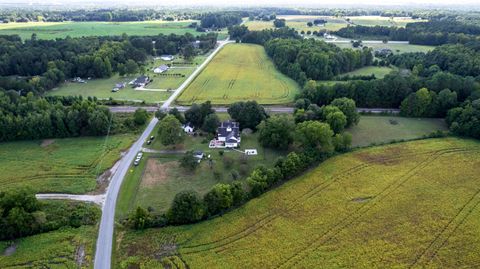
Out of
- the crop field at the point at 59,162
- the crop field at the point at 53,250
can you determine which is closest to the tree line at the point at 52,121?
the crop field at the point at 59,162

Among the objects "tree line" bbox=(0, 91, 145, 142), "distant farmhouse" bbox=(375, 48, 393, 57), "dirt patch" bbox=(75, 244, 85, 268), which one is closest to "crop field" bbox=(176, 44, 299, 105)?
"tree line" bbox=(0, 91, 145, 142)

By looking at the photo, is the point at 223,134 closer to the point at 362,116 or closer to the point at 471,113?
A: the point at 362,116

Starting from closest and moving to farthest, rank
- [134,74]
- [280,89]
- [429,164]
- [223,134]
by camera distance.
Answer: [429,164] → [223,134] → [280,89] → [134,74]

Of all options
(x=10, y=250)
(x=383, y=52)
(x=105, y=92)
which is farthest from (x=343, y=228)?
(x=383, y=52)

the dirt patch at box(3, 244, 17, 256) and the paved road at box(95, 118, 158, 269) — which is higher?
the paved road at box(95, 118, 158, 269)

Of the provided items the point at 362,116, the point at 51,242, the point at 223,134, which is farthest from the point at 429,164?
the point at 51,242

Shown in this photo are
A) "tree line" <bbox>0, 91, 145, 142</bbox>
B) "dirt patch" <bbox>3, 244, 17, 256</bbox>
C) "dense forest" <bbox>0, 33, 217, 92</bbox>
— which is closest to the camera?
"dirt patch" <bbox>3, 244, 17, 256</bbox>

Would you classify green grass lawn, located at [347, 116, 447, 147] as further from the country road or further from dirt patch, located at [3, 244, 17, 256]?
dirt patch, located at [3, 244, 17, 256]
